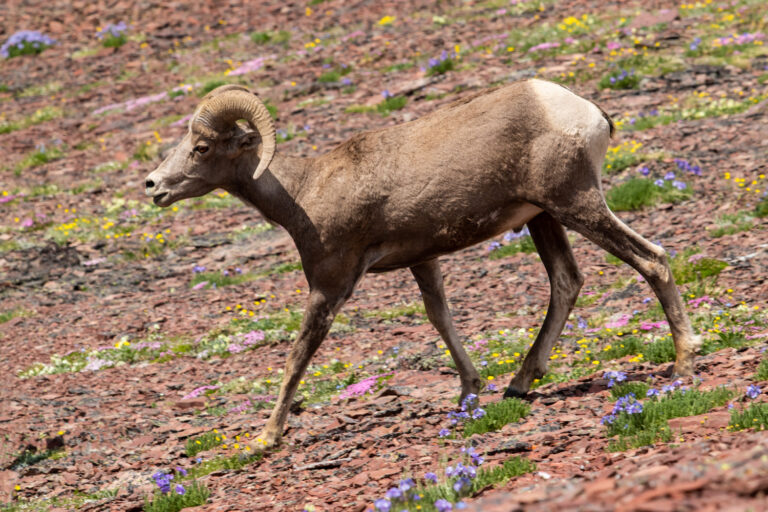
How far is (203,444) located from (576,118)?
15.7 feet

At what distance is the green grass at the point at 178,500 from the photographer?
7.93m

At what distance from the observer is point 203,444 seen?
31.7 feet

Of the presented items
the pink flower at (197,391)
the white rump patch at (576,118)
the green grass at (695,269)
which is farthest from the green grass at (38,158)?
the white rump patch at (576,118)

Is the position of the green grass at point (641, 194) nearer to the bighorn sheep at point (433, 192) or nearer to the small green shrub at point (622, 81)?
the small green shrub at point (622, 81)

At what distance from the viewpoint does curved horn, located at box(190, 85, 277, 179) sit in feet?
30.3

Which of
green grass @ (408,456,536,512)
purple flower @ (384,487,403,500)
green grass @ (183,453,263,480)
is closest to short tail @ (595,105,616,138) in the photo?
green grass @ (408,456,536,512)

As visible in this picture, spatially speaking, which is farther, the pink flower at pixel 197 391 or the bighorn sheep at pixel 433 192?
the pink flower at pixel 197 391

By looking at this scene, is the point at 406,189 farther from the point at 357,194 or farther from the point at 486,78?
the point at 486,78

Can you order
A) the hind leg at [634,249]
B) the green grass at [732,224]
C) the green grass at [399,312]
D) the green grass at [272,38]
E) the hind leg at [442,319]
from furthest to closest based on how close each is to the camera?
1. the green grass at [272,38]
2. the green grass at [399,312]
3. the green grass at [732,224]
4. the hind leg at [442,319]
5. the hind leg at [634,249]

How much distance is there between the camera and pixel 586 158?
8.46 metres

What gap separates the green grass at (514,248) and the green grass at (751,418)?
779 centimetres

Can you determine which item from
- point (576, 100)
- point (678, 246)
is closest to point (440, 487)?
point (576, 100)

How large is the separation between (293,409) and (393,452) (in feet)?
7.64

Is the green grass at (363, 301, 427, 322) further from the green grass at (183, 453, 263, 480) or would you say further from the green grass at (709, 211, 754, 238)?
the green grass at (183, 453, 263, 480)
